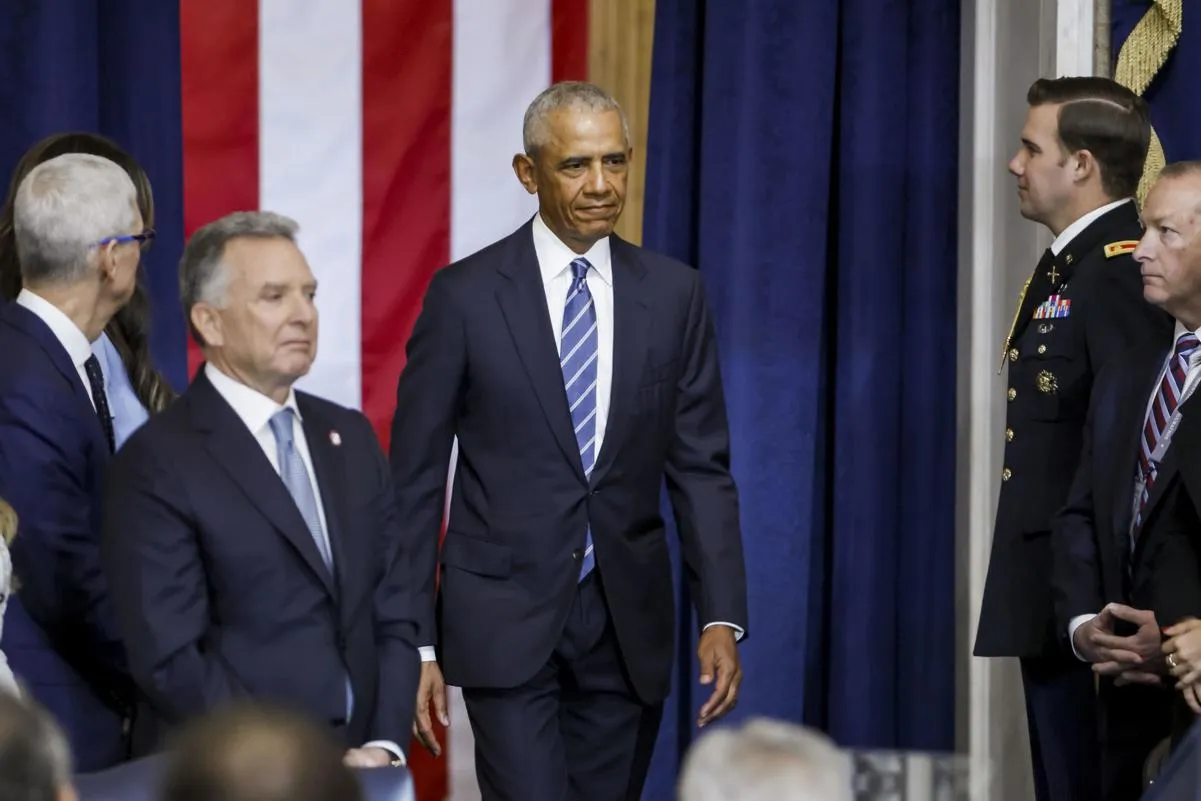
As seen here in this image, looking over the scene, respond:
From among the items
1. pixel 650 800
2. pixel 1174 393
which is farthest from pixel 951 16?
pixel 650 800

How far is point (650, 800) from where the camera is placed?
189 inches

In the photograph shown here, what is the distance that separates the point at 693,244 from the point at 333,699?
2251mm

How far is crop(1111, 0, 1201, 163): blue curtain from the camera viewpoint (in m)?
4.50

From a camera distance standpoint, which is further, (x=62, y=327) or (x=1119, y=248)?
(x=1119, y=248)

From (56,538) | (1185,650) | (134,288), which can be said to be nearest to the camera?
(56,538)

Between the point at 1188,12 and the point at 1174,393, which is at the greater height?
the point at 1188,12

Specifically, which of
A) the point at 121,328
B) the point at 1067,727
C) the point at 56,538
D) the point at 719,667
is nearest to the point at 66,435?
the point at 56,538

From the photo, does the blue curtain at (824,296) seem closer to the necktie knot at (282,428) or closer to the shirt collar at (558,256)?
the shirt collar at (558,256)

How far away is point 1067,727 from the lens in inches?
154

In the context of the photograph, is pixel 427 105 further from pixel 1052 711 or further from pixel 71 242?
pixel 1052 711

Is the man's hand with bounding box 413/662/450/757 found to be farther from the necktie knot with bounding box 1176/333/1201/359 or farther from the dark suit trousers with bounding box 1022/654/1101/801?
the necktie knot with bounding box 1176/333/1201/359

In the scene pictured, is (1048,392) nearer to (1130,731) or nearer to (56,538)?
(1130,731)

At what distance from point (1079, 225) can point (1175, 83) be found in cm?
76

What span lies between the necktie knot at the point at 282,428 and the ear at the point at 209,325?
0.13m
